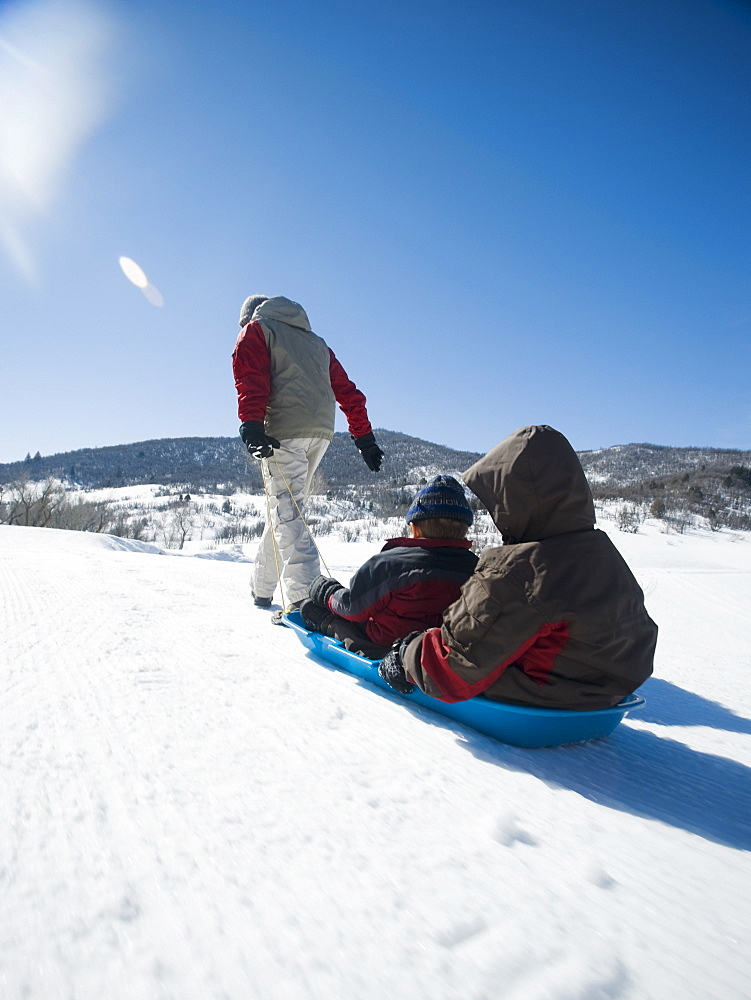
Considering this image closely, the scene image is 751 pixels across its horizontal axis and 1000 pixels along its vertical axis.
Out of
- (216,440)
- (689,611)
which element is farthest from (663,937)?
(216,440)

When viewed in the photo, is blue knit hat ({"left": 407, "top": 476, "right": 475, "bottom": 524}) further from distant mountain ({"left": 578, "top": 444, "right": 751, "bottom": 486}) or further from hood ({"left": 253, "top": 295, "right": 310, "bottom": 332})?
distant mountain ({"left": 578, "top": 444, "right": 751, "bottom": 486})

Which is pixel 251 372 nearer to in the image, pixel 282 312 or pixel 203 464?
pixel 282 312

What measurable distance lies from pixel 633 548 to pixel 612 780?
12277mm

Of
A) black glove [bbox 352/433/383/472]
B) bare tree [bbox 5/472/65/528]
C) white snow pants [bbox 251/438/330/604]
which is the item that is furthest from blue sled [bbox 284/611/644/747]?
bare tree [bbox 5/472/65/528]

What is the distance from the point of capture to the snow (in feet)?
1.93

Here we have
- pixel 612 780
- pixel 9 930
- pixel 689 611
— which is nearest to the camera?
pixel 9 930

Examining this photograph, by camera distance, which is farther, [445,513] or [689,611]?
[689,611]

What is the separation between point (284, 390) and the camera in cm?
312

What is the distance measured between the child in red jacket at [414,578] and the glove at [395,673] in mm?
213

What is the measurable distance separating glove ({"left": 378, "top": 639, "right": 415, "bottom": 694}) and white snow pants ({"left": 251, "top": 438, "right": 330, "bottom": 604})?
1346 millimetres

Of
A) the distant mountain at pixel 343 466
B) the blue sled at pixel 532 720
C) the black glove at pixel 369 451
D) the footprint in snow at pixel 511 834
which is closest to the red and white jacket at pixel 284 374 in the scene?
the black glove at pixel 369 451

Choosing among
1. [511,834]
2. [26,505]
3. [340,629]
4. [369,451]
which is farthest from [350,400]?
[26,505]

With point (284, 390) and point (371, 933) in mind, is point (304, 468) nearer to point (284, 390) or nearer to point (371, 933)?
point (284, 390)

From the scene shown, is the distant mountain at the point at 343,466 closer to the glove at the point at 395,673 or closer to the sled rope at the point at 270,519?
the sled rope at the point at 270,519
